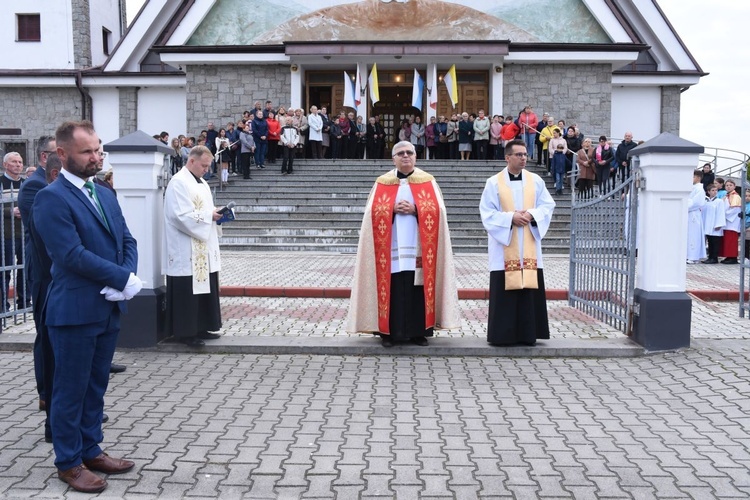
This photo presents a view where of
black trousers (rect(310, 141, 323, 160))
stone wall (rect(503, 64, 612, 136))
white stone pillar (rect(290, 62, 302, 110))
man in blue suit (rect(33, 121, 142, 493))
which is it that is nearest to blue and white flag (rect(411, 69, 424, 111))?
stone wall (rect(503, 64, 612, 136))

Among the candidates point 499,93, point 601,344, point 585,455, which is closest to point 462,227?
point 499,93

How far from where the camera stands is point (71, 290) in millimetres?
4297

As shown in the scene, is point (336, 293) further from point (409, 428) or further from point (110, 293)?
point (110, 293)

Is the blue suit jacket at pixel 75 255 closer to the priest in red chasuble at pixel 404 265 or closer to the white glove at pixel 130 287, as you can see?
the white glove at pixel 130 287

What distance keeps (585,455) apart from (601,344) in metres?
3.24

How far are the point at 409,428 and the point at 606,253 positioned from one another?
450 centimetres

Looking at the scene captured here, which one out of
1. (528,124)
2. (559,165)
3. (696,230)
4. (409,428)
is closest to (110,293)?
(409,428)

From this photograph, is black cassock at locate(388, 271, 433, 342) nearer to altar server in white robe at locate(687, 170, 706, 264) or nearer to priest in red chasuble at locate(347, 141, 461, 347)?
priest in red chasuble at locate(347, 141, 461, 347)

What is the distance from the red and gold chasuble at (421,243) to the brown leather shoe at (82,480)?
12.9 feet

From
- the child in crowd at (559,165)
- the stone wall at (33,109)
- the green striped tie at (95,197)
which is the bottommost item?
the green striped tie at (95,197)

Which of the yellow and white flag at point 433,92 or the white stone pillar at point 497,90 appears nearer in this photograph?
the yellow and white flag at point 433,92

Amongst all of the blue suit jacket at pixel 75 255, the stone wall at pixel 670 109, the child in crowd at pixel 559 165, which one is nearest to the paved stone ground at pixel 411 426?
the blue suit jacket at pixel 75 255

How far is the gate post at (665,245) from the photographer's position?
779cm

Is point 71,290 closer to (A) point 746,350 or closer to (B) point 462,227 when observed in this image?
(A) point 746,350
